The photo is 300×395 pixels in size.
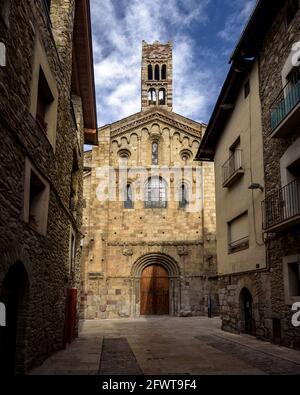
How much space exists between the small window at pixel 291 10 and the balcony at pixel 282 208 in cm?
407

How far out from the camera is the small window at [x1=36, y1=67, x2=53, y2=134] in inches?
298

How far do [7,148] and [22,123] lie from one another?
2.77ft

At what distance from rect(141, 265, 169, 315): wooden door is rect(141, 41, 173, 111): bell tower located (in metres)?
14.5

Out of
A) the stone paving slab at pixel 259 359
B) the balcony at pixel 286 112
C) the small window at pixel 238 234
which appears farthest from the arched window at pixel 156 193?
the balcony at pixel 286 112

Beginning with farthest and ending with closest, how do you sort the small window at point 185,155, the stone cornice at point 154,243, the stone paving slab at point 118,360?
the small window at point 185,155 → the stone cornice at point 154,243 → the stone paving slab at point 118,360

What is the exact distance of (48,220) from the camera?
8.02 metres

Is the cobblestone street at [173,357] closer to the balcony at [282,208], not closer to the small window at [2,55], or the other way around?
the balcony at [282,208]

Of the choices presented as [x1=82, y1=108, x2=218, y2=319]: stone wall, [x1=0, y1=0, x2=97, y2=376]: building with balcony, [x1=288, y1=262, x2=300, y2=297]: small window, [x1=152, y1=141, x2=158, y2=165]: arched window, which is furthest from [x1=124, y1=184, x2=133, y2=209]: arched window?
[x1=288, y1=262, x2=300, y2=297]: small window

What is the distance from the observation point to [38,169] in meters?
6.90

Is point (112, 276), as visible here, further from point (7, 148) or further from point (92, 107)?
point (7, 148)

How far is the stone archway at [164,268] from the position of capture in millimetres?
22047

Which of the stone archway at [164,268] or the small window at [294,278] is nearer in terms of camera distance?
the small window at [294,278]

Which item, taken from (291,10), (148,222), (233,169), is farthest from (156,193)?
(291,10)
